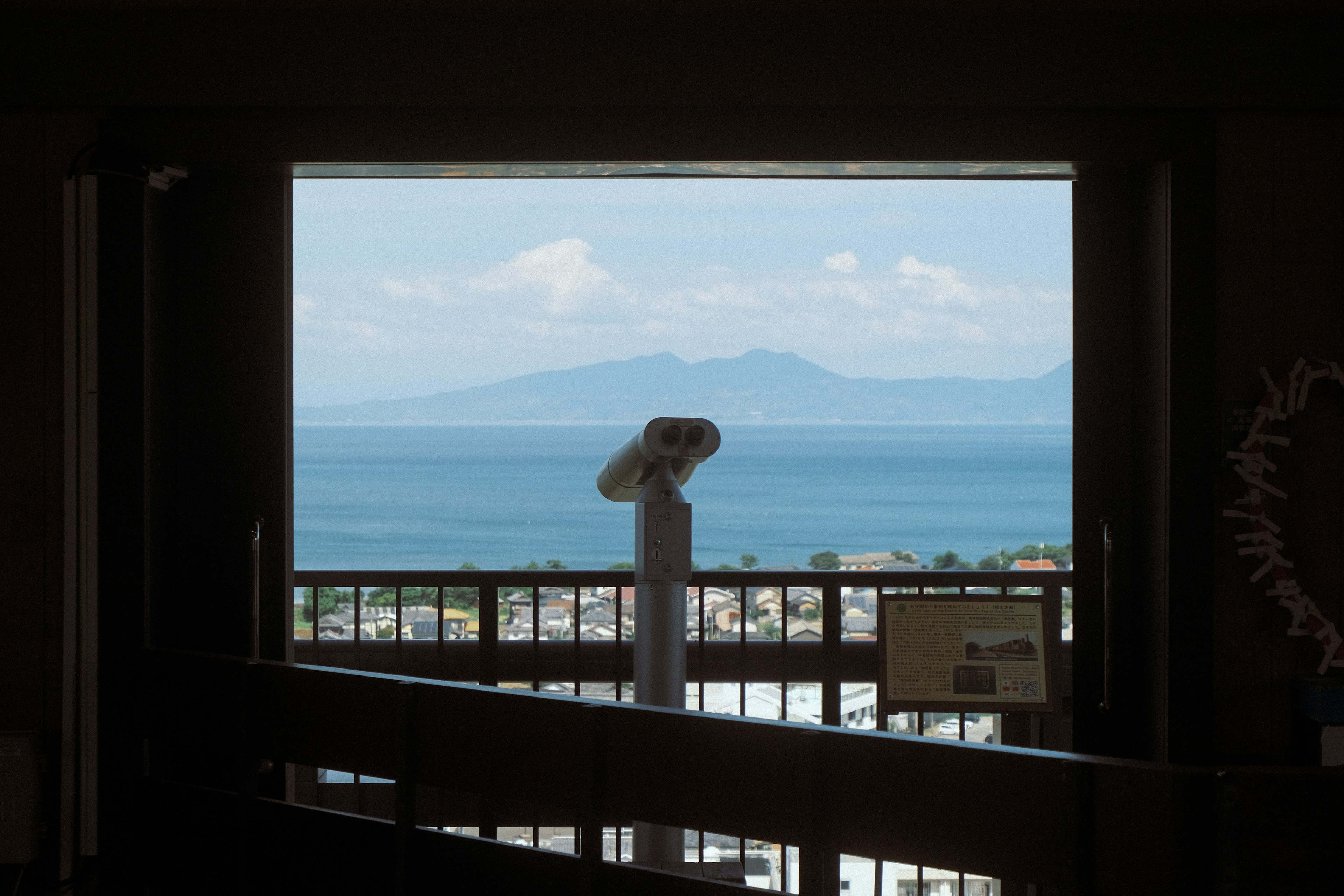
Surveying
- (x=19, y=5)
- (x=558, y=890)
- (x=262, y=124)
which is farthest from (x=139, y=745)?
(x=19, y=5)

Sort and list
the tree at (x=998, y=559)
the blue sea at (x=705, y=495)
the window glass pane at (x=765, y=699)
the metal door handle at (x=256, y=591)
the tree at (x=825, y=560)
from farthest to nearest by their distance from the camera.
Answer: the blue sea at (x=705, y=495), the tree at (x=825, y=560), the tree at (x=998, y=559), the window glass pane at (x=765, y=699), the metal door handle at (x=256, y=591)

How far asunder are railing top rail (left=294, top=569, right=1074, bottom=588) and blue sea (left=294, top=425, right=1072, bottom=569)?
2611 centimetres

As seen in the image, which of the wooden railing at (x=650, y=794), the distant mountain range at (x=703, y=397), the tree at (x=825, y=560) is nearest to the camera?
the wooden railing at (x=650, y=794)

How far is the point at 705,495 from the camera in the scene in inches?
1236

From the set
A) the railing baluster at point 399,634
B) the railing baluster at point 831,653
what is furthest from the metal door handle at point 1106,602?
the railing baluster at point 399,634

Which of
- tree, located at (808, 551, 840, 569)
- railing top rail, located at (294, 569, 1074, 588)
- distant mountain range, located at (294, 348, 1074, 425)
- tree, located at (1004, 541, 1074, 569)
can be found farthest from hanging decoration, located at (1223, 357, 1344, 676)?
distant mountain range, located at (294, 348, 1074, 425)

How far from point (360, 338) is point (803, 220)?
53.4ft

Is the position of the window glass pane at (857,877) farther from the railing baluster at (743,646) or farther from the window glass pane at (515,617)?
the window glass pane at (515,617)

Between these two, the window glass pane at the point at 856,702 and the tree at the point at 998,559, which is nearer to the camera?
the window glass pane at the point at 856,702

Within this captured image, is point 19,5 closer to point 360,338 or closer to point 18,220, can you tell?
point 18,220

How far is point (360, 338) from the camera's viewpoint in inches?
1277

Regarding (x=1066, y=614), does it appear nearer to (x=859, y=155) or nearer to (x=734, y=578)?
(x=734, y=578)

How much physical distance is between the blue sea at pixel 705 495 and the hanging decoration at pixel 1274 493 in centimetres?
2687

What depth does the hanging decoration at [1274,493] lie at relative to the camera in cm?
237
